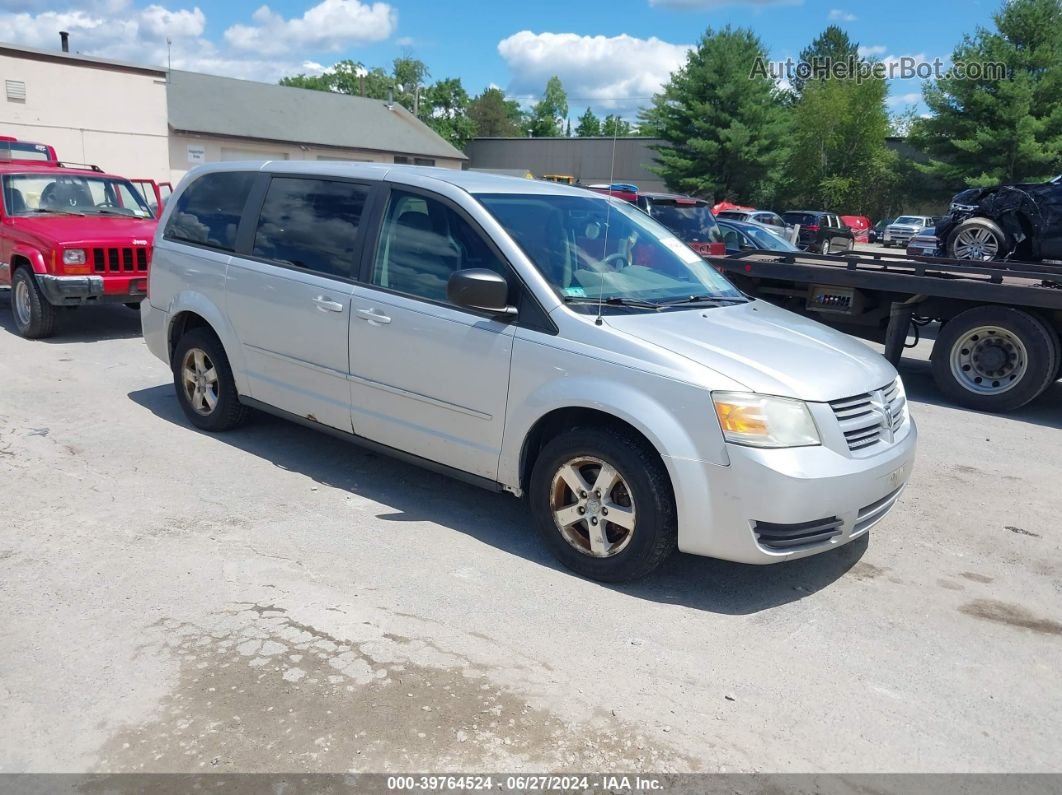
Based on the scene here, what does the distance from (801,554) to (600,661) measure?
1.09 meters

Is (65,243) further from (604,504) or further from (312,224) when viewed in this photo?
(604,504)

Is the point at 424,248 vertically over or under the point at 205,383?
over

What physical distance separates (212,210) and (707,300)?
11.6 feet

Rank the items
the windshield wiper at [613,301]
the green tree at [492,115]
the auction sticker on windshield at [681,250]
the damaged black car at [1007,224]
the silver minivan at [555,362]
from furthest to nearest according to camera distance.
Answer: the green tree at [492,115]
the damaged black car at [1007,224]
the auction sticker on windshield at [681,250]
the windshield wiper at [613,301]
the silver minivan at [555,362]

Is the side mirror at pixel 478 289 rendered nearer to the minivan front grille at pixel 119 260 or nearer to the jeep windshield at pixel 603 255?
the jeep windshield at pixel 603 255

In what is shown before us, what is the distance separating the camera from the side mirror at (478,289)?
14.4 ft

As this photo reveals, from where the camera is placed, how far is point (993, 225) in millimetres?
12531

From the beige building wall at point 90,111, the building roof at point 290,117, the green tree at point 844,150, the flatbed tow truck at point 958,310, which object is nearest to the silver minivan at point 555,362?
the flatbed tow truck at point 958,310

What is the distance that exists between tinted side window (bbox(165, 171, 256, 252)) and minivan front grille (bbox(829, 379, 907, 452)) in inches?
159

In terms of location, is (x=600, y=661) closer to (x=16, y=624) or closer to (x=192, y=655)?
(x=192, y=655)

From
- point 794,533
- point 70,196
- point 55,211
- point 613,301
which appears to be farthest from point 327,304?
point 70,196

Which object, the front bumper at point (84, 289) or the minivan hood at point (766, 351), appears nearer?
the minivan hood at point (766, 351)

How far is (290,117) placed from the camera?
40.9 meters

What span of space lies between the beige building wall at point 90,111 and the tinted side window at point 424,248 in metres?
28.0
